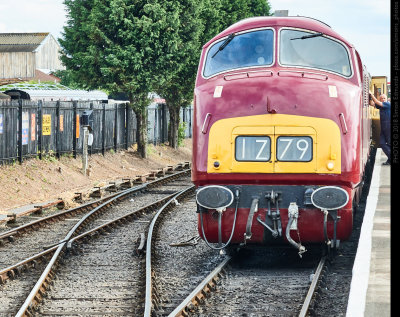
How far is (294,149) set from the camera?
9.59 metres

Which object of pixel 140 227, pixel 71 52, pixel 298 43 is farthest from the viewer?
pixel 71 52

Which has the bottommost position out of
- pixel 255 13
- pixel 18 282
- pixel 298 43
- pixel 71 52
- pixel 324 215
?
pixel 18 282

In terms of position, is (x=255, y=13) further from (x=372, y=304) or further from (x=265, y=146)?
(x=372, y=304)

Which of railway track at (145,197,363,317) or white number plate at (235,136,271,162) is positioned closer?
railway track at (145,197,363,317)

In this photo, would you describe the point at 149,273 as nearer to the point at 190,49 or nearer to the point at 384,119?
the point at 384,119

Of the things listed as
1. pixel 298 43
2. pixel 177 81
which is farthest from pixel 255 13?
pixel 298 43

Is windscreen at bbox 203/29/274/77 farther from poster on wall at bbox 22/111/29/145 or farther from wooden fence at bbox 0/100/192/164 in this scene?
poster on wall at bbox 22/111/29/145

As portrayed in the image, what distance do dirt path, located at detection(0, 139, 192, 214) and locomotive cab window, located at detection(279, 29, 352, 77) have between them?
9128 millimetres

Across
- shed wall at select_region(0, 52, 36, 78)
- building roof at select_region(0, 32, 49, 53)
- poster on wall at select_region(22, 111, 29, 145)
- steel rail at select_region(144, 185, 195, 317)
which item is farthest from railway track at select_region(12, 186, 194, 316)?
building roof at select_region(0, 32, 49, 53)

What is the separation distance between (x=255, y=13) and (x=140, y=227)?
3564cm

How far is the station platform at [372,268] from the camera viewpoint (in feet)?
20.0

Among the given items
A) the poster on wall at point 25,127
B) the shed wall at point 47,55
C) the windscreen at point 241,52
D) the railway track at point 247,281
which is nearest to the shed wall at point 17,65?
the shed wall at point 47,55

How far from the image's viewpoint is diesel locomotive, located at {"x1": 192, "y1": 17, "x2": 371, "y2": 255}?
376 inches
